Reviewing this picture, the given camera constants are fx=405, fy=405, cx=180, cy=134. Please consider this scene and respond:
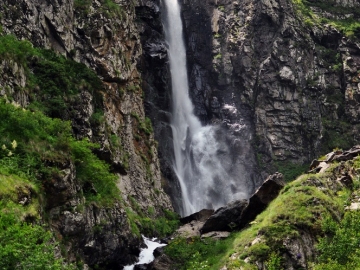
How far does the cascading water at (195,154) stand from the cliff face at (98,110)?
9164mm

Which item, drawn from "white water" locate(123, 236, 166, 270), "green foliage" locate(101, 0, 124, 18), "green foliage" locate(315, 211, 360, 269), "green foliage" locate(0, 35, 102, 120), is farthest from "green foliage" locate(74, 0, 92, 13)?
"green foliage" locate(315, 211, 360, 269)

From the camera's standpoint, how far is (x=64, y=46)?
3142 centimetres

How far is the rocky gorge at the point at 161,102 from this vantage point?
60.8 ft

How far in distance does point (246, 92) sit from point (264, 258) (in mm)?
45857

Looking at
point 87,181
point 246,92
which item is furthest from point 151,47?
point 87,181

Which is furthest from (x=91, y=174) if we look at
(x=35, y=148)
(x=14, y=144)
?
(x=14, y=144)

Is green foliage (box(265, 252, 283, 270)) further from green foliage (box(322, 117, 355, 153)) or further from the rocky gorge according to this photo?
green foliage (box(322, 117, 355, 153))

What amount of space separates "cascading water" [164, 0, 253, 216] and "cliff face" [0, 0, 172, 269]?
30.1ft

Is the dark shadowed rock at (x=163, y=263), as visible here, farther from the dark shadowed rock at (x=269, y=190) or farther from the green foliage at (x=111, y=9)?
the green foliage at (x=111, y=9)

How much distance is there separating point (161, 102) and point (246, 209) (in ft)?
96.6

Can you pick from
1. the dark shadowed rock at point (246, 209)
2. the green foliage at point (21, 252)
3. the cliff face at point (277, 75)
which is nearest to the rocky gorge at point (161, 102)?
→ the cliff face at point (277, 75)

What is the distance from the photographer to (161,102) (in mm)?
53188

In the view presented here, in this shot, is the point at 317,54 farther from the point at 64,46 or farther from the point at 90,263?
the point at 90,263

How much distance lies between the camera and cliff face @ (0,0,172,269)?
19.3 m
